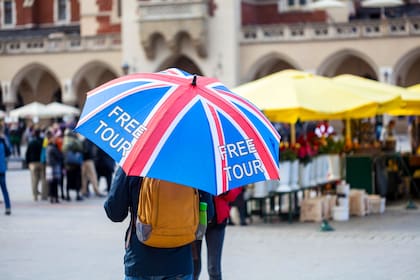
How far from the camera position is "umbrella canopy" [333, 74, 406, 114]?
17688mm

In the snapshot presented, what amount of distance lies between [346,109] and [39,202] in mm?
7033

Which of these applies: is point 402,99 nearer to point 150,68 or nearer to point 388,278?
point 388,278

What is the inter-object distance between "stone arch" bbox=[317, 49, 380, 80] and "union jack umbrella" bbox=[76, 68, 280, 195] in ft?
121

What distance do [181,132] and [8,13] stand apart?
176 feet

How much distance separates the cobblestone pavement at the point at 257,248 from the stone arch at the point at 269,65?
26.4 metres

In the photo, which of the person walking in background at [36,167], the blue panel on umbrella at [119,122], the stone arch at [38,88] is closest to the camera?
the blue panel on umbrella at [119,122]

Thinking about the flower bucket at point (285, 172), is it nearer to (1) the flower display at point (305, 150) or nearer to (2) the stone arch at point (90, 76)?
(1) the flower display at point (305, 150)

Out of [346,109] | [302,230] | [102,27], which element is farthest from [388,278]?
[102,27]

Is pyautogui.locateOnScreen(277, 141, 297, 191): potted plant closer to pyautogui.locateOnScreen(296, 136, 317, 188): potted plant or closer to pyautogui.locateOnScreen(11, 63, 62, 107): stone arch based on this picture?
pyautogui.locateOnScreen(296, 136, 317, 188): potted plant

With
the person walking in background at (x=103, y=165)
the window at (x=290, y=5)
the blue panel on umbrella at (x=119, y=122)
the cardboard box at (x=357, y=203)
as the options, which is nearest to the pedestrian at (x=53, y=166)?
the person walking in background at (x=103, y=165)

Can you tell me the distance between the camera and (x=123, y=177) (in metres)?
6.10

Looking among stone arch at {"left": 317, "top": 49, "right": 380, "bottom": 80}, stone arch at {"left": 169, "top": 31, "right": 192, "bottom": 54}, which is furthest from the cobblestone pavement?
stone arch at {"left": 169, "top": 31, "right": 192, "bottom": 54}

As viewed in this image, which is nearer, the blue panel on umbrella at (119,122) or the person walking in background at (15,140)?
the blue panel on umbrella at (119,122)

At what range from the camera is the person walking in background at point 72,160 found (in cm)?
2108
